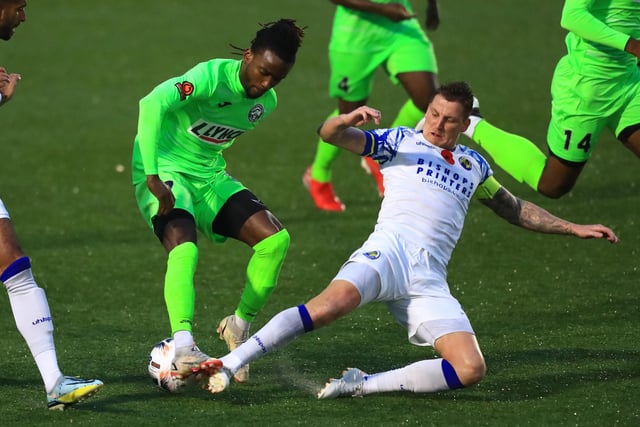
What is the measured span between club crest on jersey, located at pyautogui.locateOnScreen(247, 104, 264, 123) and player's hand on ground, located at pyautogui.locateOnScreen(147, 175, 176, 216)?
0.85 m

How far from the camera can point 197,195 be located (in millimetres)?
6777

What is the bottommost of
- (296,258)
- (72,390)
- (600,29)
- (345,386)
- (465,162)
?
(296,258)

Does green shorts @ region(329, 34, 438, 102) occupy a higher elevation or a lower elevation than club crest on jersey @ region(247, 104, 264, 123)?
lower

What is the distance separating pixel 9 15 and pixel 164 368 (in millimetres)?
2006

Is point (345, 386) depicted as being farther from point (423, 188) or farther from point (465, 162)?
point (465, 162)

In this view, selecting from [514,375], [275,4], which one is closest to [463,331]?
[514,375]

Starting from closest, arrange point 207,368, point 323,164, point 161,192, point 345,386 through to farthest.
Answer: point 207,368 → point 345,386 → point 161,192 → point 323,164

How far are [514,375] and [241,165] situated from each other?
6537mm

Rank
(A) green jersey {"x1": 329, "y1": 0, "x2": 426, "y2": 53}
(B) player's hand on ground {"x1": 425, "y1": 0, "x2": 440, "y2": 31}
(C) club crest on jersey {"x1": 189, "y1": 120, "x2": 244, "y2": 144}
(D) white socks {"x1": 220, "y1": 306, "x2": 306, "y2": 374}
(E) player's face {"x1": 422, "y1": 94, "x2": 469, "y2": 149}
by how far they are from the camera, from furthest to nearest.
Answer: (B) player's hand on ground {"x1": 425, "y1": 0, "x2": 440, "y2": 31}
(A) green jersey {"x1": 329, "y1": 0, "x2": 426, "y2": 53}
(C) club crest on jersey {"x1": 189, "y1": 120, "x2": 244, "y2": 144}
(E) player's face {"x1": 422, "y1": 94, "x2": 469, "y2": 149}
(D) white socks {"x1": 220, "y1": 306, "x2": 306, "y2": 374}

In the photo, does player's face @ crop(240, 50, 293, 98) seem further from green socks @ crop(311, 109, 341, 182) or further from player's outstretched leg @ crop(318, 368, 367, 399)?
green socks @ crop(311, 109, 341, 182)

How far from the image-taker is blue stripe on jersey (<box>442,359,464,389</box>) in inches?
233

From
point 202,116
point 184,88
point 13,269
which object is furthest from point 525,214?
point 13,269

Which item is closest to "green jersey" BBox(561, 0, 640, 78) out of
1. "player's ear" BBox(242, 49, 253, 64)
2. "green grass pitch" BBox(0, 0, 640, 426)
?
"green grass pitch" BBox(0, 0, 640, 426)

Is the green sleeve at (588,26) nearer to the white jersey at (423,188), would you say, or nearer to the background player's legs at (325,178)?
the white jersey at (423,188)
